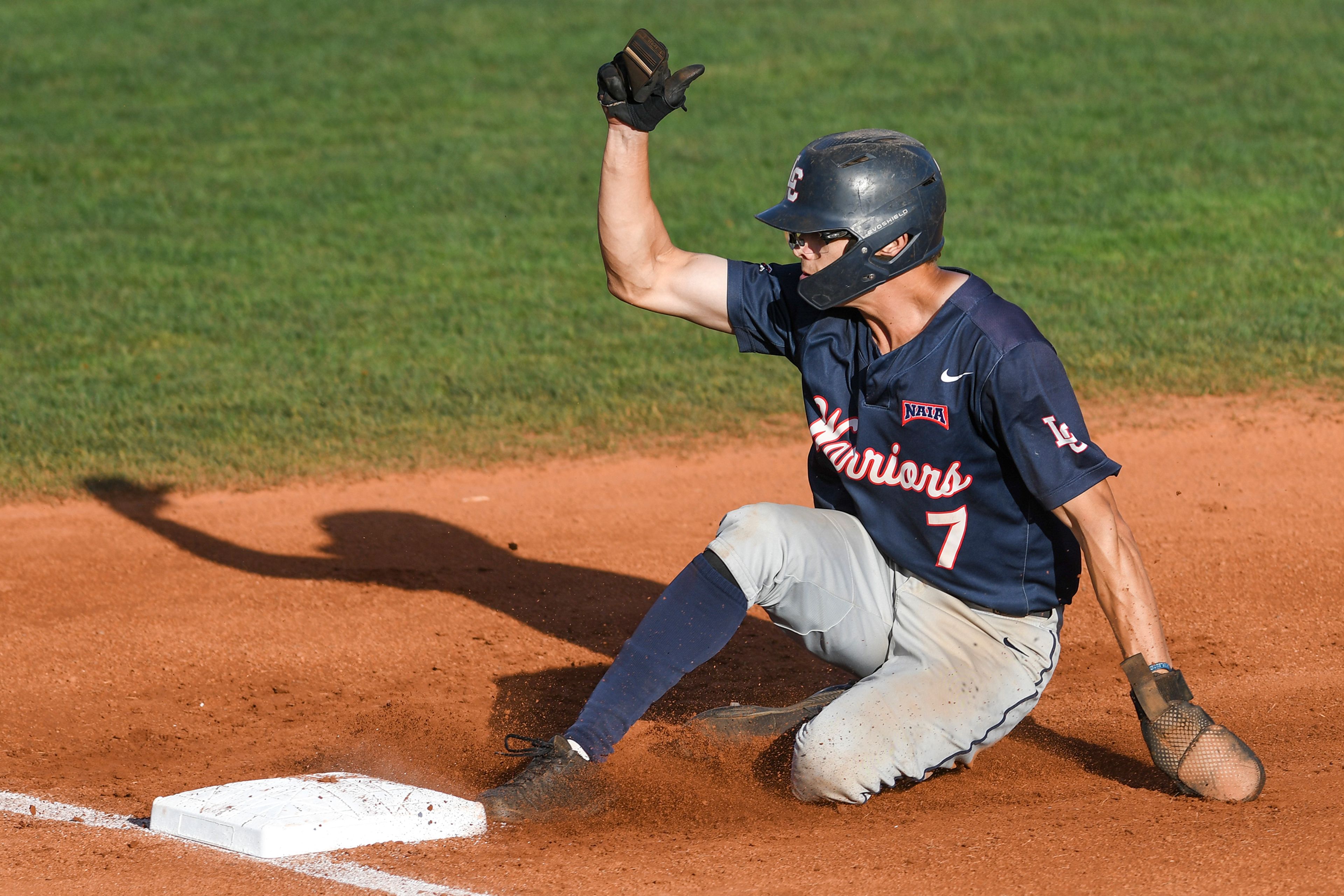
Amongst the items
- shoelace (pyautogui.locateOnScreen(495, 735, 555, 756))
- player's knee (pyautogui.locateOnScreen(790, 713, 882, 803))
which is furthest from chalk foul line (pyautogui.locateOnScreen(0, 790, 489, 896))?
player's knee (pyautogui.locateOnScreen(790, 713, 882, 803))

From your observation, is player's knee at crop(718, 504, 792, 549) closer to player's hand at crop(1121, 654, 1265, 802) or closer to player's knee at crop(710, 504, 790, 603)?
player's knee at crop(710, 504, 790, 603)

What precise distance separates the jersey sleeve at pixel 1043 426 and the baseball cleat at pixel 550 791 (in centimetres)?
136

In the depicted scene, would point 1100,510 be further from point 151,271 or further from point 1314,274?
point 151,271

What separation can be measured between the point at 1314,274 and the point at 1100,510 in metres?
7.50

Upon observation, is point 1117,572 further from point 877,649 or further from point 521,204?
point 521,204

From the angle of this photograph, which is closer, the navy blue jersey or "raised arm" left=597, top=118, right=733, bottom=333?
the navy blue jersey

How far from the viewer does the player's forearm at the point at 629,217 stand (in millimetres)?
4359

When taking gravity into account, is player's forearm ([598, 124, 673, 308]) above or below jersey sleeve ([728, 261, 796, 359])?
above

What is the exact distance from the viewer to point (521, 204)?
1270 centimetres

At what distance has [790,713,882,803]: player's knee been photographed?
3.85 metres

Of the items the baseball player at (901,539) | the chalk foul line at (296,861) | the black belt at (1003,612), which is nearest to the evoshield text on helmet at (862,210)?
the baseball player at (901,539)

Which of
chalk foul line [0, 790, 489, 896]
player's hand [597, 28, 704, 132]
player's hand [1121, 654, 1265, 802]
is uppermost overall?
player's hand [597, 28, 704, 132]

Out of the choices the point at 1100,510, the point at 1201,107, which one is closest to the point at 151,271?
the point at 1100,510

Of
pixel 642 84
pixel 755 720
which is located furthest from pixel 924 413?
pixel 642 84
